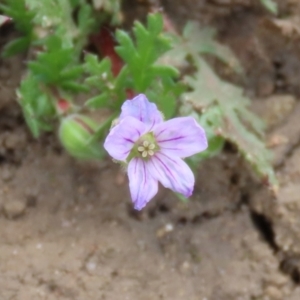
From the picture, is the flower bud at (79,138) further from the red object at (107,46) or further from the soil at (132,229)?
the red object at (107,46)

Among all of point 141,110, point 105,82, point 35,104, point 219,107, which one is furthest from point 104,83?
point 219,107

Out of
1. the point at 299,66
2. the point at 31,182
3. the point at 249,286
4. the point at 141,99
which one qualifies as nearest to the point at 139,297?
the point at 249,286

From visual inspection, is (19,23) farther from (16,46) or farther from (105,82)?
(105,82)

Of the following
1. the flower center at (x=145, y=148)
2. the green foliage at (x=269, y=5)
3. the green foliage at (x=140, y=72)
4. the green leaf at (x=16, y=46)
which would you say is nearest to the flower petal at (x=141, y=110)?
the flower center at (x=145, y=148)

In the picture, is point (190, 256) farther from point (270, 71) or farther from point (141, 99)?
point (270, 71)

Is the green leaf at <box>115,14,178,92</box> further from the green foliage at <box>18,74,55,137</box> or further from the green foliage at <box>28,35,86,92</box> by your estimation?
the green foliage at <box>18,74,55,137</box>

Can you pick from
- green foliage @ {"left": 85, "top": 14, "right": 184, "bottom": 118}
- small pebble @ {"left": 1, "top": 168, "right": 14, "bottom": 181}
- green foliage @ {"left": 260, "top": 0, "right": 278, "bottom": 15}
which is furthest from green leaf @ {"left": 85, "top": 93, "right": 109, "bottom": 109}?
green foliage @ {"left": 260, "top": 0, "right": 278, "bottom": 15}
